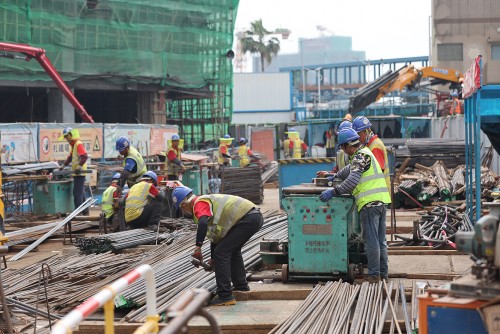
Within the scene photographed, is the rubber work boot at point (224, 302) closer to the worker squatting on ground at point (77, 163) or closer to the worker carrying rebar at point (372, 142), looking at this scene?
the worker carrying rebar at point (372, 142)

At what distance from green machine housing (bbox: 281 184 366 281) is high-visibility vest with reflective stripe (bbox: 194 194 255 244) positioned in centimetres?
73

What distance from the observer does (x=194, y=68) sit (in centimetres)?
3838

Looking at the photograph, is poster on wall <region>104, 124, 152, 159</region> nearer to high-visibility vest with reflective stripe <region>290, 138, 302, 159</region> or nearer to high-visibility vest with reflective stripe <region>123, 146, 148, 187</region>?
high-visibility vest with reflective stripe <region>290, 138, 302, 159</region>

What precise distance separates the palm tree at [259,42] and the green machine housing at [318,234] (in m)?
76.1

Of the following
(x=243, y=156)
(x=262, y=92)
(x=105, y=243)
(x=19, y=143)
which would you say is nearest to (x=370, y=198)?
(x=105, y=243)

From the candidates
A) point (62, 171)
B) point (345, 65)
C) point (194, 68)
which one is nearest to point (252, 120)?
point (345, 65)

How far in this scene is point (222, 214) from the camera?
360 inches

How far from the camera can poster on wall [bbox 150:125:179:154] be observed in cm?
2670

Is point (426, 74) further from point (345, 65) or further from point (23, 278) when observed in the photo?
point (345, 65)

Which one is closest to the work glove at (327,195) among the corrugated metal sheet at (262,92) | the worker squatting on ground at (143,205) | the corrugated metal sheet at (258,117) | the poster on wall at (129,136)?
the worker squatting on ground at (143,205)

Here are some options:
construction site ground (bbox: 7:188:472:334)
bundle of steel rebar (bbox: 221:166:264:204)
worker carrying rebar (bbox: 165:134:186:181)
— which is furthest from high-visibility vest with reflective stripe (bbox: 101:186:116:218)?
bundle of steel rebar (bbox: 221:166:264:204)

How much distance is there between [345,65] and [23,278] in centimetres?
7099

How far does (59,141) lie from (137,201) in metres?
9.14

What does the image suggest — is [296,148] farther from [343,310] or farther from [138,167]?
[343,310]
